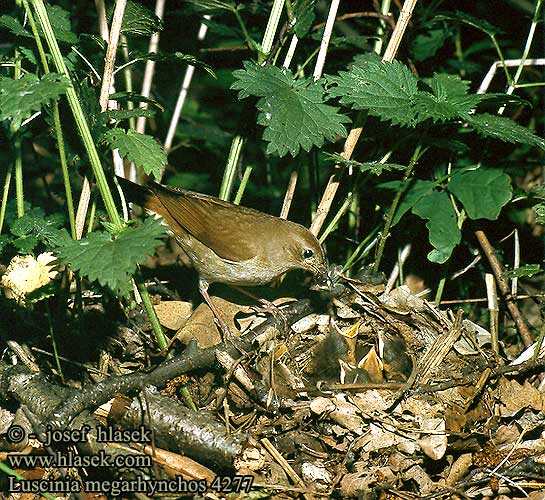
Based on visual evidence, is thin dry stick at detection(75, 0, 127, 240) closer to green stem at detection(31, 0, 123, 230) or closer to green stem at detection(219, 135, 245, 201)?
green stem at detection(31, 0, 123, 230)

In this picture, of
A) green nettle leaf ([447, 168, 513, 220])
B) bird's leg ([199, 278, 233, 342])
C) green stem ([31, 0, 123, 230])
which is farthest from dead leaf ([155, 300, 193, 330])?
green nettle leaf ([447, 168, 513, 220])

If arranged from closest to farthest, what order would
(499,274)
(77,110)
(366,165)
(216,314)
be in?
(77,110)
(366,165)
(216,314)
(499,274)

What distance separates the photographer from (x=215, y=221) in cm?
399

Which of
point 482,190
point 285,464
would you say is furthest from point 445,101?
point 285,464

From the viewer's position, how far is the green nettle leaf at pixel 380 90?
3.26 m

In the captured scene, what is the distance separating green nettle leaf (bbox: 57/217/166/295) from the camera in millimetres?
2498

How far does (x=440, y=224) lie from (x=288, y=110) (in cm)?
108

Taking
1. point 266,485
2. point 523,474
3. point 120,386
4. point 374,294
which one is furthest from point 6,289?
point 523,474

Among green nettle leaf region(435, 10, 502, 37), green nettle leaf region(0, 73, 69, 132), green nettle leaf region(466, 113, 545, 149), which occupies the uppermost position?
green nettle leaf region(435, 10, 502, 37)

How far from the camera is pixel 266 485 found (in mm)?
2934

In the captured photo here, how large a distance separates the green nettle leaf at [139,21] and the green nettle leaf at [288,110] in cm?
46

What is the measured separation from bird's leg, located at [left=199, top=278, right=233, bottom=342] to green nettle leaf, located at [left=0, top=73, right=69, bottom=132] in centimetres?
143

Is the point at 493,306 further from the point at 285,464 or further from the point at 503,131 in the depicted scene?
the point at 285,464

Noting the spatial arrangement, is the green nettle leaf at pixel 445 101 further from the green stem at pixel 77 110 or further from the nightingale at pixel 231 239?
the green stem at pixel 77 110
